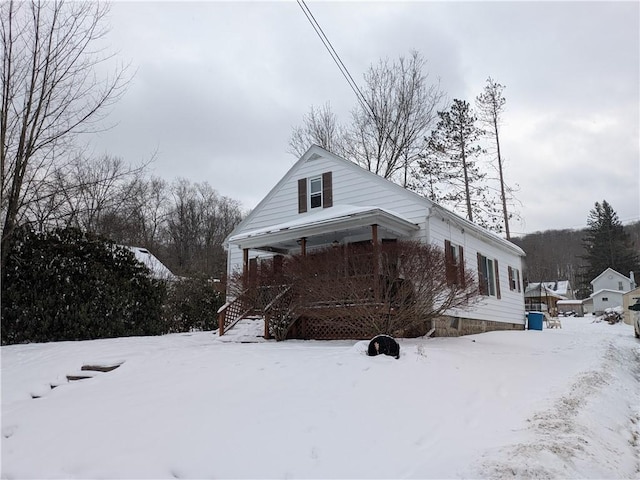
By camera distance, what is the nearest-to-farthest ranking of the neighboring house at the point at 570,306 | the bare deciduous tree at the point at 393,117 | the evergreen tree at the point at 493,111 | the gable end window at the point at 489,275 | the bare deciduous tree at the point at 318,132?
the gable end window at the point at 489,275, the bare deciduous tree at the point at 393,117, the bare deciduous tree at the point at 318,132, the evergreen tree at the point at 493,111, the neighboring house at the point at 570,306

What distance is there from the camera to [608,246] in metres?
53.4

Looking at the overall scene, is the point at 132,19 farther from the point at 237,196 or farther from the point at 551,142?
the point at 237,196

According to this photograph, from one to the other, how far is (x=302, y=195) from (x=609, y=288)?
49.3 meters

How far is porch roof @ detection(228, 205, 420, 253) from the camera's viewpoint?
34.4 feet

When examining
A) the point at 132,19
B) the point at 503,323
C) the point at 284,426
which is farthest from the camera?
the point at 503,323

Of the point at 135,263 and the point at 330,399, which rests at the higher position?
the point at 135,263

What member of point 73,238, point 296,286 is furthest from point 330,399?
point 73,238

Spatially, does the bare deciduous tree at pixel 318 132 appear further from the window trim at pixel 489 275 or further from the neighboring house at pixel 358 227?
the window trim at pixel 489 275

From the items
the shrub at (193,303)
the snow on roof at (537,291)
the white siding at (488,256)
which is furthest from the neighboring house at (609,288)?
the shrub at (193,303)

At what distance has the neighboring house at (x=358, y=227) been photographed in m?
11.4

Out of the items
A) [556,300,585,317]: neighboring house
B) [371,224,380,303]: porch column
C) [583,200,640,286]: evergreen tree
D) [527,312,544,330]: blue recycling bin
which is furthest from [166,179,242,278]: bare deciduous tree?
→ [583,200,640,286]: evergreen tree

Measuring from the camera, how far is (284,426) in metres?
4.15

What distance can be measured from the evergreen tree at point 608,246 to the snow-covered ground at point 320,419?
54808 mm

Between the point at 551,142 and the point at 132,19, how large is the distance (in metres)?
15.3
